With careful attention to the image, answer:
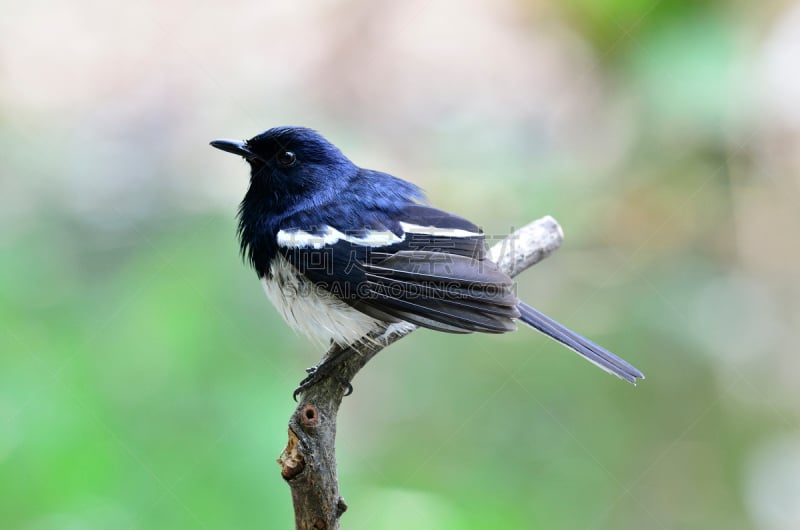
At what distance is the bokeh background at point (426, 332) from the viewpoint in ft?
7.39

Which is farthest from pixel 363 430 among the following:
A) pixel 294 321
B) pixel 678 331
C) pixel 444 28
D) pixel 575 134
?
pixel 444 28

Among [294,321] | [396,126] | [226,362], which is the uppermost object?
[396,126]

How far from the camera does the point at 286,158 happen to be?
2.55 m

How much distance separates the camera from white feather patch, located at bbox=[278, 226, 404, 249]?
7.59 feet

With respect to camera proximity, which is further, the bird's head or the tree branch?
the bird's head

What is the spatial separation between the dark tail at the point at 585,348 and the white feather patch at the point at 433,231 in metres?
0.31

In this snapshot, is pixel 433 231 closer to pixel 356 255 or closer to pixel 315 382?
pixel 356 255

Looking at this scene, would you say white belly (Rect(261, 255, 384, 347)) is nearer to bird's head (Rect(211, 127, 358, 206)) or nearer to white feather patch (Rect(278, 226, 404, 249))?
white feather patch (Rect(278, 226, 404, 249))

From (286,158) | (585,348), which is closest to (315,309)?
(286,158)

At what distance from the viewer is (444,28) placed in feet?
15.0

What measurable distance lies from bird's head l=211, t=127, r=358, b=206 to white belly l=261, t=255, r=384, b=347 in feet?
0.97

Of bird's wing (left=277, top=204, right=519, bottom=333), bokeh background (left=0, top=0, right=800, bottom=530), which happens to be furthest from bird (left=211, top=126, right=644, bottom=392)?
bokeh background (left=0, top=0, right=800, bottom=530)

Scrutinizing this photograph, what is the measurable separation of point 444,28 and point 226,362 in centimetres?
292

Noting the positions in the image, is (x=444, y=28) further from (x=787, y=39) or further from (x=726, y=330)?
(x=726, y=330)
